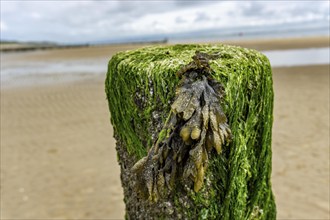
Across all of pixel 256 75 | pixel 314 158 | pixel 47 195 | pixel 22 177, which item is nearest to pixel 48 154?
pixel 22 177

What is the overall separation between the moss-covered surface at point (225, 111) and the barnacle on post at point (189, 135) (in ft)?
0.38

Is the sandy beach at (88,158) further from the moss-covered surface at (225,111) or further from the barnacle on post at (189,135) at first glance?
the barnacle on post at (189,135)

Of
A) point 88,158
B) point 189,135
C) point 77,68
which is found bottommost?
point 88,158

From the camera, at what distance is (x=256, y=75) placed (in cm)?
185

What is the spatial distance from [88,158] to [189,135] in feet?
18.8

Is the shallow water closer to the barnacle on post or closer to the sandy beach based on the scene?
the sandy beach

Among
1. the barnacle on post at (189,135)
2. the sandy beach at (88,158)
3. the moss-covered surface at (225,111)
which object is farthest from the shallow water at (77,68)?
the barnacle on post at (189,135)

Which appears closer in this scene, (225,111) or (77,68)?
(225,111)

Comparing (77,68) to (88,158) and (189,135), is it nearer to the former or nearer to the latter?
(88,158)

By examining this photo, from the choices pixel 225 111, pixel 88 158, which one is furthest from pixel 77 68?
pixel 225 111

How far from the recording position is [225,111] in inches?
64.7

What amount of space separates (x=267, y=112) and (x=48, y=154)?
596 centimetres

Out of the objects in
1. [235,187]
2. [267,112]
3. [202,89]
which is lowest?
[235,187]

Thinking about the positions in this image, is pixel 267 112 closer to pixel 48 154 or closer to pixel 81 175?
pixel 81 175
